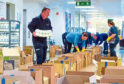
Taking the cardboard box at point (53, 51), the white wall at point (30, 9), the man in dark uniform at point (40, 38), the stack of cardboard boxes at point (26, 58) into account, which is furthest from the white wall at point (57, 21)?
the man in dark uniform at point (40, 38)

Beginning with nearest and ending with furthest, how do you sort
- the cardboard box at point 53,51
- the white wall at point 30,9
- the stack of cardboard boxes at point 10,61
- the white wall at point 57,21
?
the stack of cardboard boxes at point 10,61, the cardboard box at point 53,51, the white wall at point 30,9, the white wall at point 57,21

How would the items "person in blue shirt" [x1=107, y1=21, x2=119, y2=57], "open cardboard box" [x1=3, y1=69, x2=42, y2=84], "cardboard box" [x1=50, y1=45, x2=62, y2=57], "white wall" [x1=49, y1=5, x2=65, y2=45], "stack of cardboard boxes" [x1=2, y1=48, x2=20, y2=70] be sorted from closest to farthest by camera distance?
"open cardboard box" [x1=3, y1=69, x2=42, y2=84] → "stack of cardboard boxes" [x1=2, y1=48, x2=20, y2=70] → "person in blue shirt" [x1=107, y1=21, x2=119, y2=57] → "cardboard box" [x1=50, y1=45, x2=62, y2=57] → "white wall" [x1=49, y1=5, x2=65, y2=45]

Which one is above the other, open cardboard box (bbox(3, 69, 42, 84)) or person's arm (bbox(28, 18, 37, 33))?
person's arm (bbox(28, 18, 37, 33))

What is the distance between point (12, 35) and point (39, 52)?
3108 millimetres

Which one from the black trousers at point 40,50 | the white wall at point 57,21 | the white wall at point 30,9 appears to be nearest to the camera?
the black trousers at point 40,50

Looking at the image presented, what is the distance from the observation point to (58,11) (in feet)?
66.7

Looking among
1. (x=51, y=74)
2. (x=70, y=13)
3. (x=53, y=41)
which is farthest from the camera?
(x=70, y=13)

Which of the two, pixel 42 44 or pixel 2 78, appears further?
pixel 42 44

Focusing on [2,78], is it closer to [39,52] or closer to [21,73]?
[21,73]

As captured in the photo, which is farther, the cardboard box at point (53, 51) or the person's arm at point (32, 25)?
the cardboard box at point (53, 51)

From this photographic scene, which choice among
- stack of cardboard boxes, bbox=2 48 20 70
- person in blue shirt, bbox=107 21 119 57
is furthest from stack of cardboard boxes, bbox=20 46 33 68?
stack of cardboard boxes, bbox=2 48 20 70

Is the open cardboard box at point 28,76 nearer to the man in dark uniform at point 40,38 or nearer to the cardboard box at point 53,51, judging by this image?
the man in dark uniform at point 40,38

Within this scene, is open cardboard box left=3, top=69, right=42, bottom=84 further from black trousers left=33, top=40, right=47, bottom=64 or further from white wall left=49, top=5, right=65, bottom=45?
white wall left=49, top=5, right=65, bottom=45

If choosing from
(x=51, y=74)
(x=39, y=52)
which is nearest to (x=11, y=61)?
(x=51, y=74)
